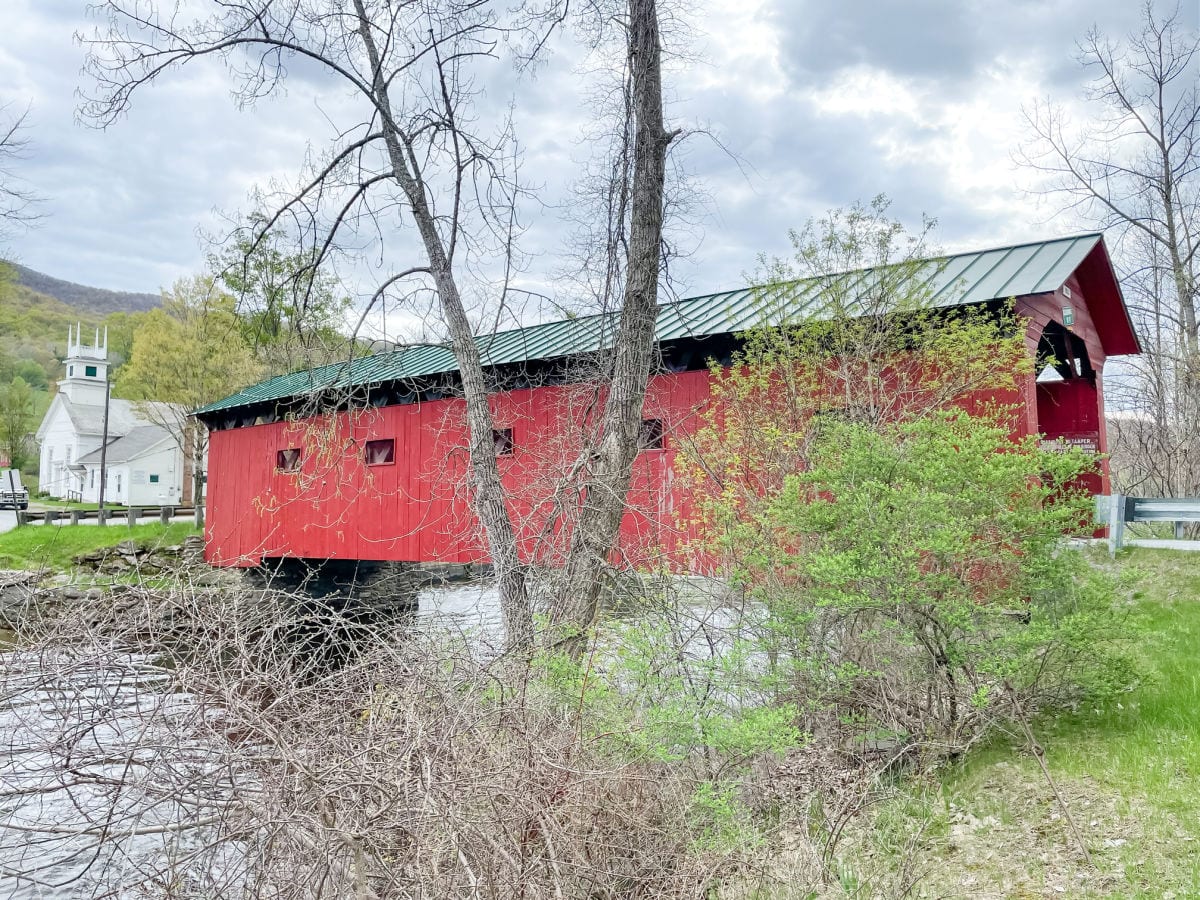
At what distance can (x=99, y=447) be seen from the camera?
32656 millimetres

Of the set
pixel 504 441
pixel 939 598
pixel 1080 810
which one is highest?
pixel 504 441

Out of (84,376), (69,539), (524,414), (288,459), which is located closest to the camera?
(524,414)

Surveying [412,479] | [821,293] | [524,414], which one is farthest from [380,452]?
[821,293]

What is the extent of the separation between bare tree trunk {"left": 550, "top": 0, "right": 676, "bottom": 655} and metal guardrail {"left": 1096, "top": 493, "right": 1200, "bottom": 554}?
5070mm

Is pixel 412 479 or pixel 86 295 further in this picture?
pixel 86 295

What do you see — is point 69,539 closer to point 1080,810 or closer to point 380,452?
point 380,452

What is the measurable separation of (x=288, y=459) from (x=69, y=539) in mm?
9194

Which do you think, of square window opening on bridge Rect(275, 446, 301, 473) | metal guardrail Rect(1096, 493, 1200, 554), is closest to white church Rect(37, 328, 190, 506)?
square window opening on bridge Rect(275, 446, 301, 473)

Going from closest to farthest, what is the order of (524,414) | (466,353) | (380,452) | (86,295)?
1. (466,353)
2. (524,414)
3. (380,452)
4. (86,295)

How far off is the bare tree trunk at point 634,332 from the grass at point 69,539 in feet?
45.2

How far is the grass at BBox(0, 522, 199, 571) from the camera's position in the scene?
17.2m

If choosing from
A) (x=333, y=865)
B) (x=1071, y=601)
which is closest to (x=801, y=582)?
(x=1071, y=601)

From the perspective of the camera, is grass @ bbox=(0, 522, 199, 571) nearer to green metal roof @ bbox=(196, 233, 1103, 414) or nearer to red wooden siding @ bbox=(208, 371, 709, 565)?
red wooden siding @ bbox=(208, 371, 709, 565)

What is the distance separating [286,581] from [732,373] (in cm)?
1254
